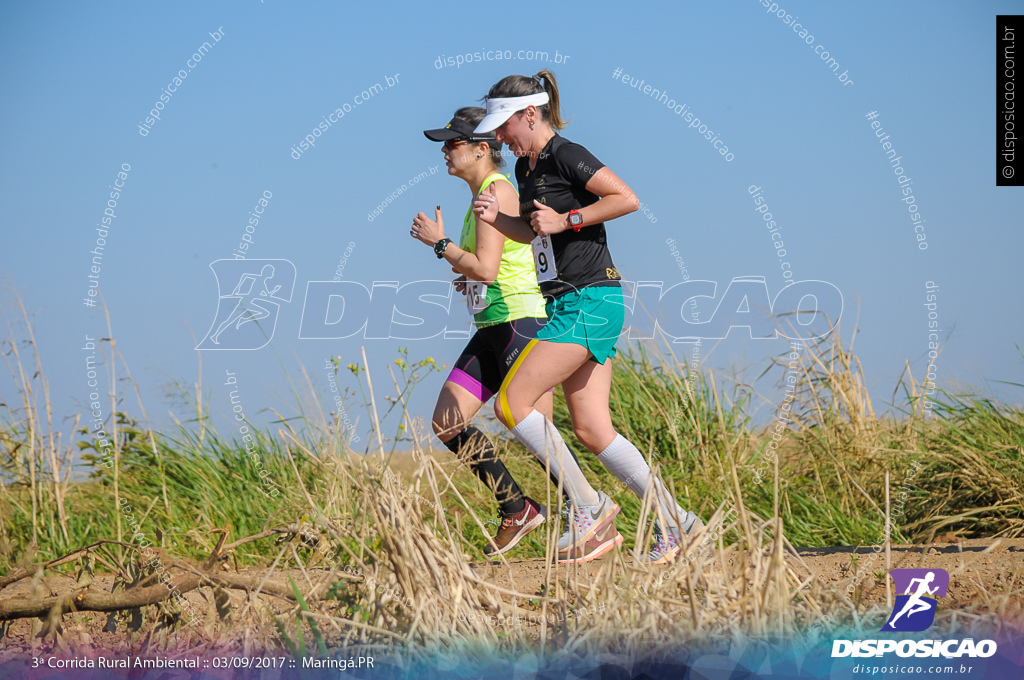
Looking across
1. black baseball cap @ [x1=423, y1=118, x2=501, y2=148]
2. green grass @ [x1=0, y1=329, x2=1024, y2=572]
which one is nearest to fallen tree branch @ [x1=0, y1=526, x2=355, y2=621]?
green grass @ [x1=0, y1=329, x2=1024, y2=572]

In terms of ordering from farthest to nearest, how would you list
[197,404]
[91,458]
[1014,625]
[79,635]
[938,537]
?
[197,404] → [91,458] → [938,537] → [79,635] → [1014,625]

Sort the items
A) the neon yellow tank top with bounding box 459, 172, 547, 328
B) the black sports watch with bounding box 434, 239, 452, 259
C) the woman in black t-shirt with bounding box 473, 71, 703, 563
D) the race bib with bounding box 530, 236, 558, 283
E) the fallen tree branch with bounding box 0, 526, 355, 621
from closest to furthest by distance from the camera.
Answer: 1. the fallen tree branch with bounding box 0, 526, 355, 621
2. the woman in black t-shirt with bounding box 473, 71, 703, 563
3. the race bib with bounding box 530, 236, 558, 283
4. the black sports watch with bounding box 434, 239, 452, 259
5. the neon yellow tank top with bounding box 459, 172, 547, 328

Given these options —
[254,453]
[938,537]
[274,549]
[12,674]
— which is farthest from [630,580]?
[254,453]

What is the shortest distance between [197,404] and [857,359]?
3820 millimetres

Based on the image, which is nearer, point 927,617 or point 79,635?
point 927,617

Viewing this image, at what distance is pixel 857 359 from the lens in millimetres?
5047

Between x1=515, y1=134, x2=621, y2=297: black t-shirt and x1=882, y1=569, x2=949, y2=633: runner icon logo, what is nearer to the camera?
x1=882, y1=569, x2=949, y2=633: runner icon logo

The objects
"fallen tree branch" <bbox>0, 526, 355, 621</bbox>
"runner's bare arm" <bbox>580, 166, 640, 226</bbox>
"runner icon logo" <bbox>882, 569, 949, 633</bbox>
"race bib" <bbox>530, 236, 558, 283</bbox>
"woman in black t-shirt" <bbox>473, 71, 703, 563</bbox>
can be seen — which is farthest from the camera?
"race bib" <bbox>530, 236, 558, 283</bbox>

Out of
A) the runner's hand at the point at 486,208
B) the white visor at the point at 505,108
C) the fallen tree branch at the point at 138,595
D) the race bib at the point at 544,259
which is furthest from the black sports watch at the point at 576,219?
the fallen tree branch at the point at 138,595

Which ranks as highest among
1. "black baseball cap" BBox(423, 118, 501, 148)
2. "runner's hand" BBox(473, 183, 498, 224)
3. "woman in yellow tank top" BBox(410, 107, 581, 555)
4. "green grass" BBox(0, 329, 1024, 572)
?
"black baseball cap" BBox(423, 118, 501, 148)

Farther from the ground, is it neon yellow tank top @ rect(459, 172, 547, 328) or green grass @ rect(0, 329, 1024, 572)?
neon yellow tank top @ rect(459, 172, 547, 328)

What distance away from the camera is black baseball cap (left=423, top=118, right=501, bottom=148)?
12.7 feet

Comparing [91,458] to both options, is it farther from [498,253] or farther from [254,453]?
[498,253]

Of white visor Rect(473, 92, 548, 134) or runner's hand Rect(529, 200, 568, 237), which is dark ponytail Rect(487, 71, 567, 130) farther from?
runner's hand Rect(529, 200, 568, 237)
